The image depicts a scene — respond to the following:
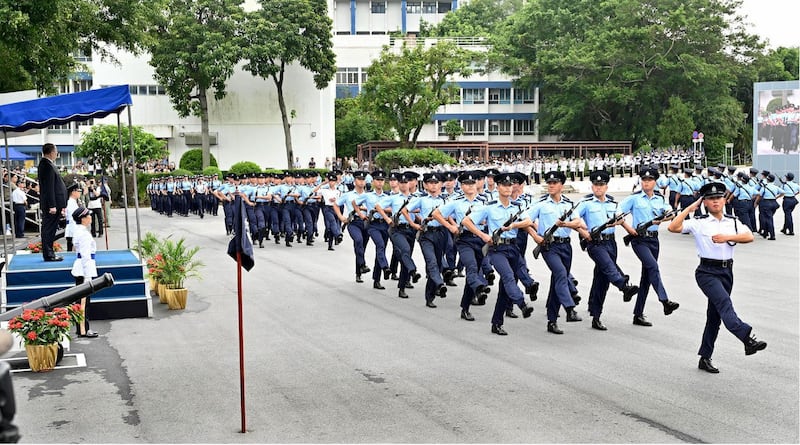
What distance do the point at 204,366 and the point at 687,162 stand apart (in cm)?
4926

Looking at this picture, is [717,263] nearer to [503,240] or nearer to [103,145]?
[503,240]

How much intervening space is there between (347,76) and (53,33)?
182ft

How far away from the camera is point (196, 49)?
55.3m

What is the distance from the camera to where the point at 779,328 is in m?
11.4

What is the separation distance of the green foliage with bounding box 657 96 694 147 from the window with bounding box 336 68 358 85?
2627 centimetres

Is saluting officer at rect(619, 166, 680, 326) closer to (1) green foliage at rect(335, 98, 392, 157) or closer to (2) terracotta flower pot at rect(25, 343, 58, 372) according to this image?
(2) terracotta flower pot at rect(25, 343, 58, 372)

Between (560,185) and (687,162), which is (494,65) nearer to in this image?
(687,162)

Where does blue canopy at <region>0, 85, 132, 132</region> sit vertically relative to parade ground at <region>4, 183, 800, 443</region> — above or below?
above

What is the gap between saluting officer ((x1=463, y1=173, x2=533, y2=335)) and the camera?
11250 millimetres

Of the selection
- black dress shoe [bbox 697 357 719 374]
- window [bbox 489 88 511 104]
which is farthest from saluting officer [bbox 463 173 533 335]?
window [bbox 489 88 511 104]

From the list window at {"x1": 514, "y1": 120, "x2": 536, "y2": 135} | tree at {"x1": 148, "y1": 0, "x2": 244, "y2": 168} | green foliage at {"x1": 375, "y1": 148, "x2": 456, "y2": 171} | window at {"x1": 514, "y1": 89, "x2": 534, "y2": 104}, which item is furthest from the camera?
window at {"x1": 514, "y1": 120, "x2": 536, "y2": 135}

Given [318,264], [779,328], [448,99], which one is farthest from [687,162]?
[779,328]

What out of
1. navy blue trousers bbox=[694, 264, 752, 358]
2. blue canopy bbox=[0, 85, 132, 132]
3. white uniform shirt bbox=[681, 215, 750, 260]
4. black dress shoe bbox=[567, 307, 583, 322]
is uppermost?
blue canopy bbox=[0, 85, 132, 132]

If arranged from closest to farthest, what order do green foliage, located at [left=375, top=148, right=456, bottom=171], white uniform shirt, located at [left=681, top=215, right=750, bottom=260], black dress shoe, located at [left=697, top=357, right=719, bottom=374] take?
1. white uniform shirt, located at [left=681, top=215, right=750, bottom=260]
2. black dress shoe, located at [left=697, top=357, right=719, bottom=374]
3. green foliage, located at [left=375, top=148, right=456, bottom=171]
